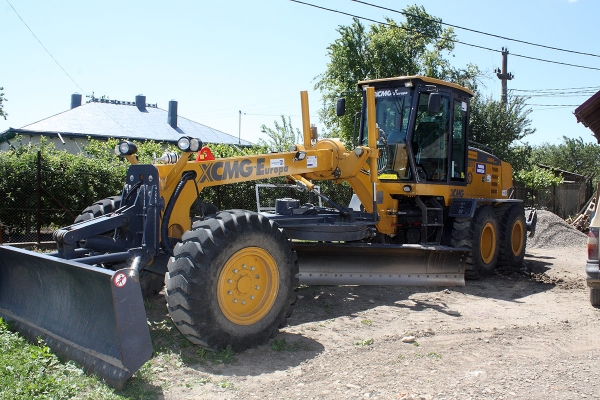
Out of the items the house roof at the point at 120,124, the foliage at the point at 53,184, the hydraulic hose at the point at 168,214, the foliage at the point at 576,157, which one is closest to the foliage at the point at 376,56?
the house roof at the point at 120,124

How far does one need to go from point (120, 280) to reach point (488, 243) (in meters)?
7.15

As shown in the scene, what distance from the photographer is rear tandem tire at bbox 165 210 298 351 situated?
4.64 m

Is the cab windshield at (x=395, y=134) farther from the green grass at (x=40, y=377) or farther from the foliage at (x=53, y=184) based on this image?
the foliage at (x=53, y=184)

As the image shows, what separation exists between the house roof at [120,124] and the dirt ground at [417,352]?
2162cm

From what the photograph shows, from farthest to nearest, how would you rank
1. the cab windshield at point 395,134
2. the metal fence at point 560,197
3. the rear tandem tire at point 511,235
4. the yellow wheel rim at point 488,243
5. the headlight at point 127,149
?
1. the metal fence at point 560,197
2. the rear tandem tire at point 511,235
3. the yellow wheel rim at point 488,243
4. the cab windshield at point 395,134
5. the headlight at point 127,149

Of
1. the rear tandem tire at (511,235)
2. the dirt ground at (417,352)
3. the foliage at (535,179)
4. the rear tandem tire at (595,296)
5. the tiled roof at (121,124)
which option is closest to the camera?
the dirt ground at (417,352)

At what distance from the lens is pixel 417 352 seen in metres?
5.08

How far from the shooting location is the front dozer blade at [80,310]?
13.3ft

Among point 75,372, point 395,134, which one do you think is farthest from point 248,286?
point 395,134

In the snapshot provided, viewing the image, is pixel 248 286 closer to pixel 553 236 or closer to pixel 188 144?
pixel 188 144

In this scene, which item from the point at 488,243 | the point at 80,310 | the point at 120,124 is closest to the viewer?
the point at 80,310

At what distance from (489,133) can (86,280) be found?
2071 cm

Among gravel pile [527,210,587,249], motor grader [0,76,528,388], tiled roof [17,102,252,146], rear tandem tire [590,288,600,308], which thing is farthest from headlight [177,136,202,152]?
tiled roof [17,102,252,146]

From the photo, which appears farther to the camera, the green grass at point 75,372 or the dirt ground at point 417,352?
the dirt ground at point 417,352
